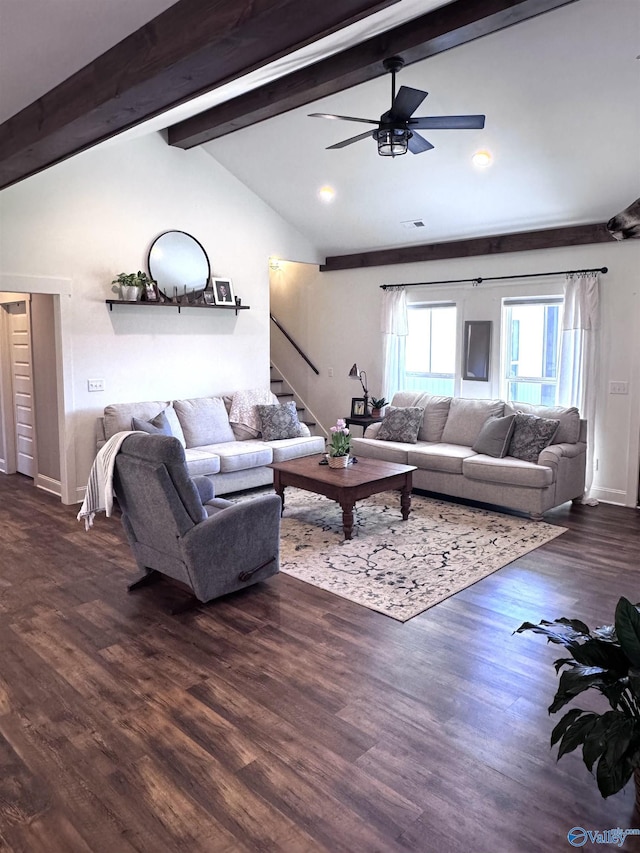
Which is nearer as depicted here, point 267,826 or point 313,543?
point 267,826

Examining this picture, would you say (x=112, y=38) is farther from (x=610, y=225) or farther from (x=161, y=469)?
(x=610, y=225)

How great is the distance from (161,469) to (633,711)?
7.71ft

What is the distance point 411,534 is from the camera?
495cm

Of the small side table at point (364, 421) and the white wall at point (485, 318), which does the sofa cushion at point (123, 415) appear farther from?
the white wall at point (485, 318)

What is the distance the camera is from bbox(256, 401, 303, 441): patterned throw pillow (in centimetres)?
661

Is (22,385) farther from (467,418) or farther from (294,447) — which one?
(467,418)

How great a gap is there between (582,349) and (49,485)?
5.36 metres

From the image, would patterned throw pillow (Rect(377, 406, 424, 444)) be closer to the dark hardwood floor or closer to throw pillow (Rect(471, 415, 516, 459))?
throw pillow (Rect(471, 415, 516, 459))

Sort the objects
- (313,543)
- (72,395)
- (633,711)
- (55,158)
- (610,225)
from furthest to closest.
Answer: (72,395), (313,543), (55,158), (610,225), (633,711)

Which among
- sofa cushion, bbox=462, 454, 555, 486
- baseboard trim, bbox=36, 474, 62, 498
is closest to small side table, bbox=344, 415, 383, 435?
sofa cushion, bbox=462, 454, 555, 486

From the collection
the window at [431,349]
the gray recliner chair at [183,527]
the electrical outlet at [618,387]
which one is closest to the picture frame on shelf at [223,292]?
the window at [431,349]

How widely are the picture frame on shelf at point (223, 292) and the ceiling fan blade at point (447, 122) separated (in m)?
3.50

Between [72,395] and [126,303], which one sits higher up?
[126,303]

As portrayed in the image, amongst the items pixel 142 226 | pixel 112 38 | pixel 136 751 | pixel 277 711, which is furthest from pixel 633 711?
pixel 142 226
